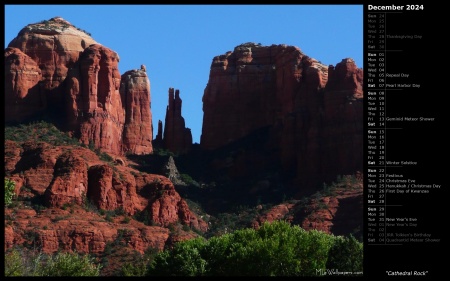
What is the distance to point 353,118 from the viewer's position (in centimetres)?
13475

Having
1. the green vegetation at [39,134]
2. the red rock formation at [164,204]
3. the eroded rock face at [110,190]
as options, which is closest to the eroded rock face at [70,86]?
the green vegetation at [39,134]

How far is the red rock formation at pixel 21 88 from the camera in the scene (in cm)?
13812

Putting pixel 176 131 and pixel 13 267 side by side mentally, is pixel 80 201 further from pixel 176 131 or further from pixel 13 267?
pixel 13 267

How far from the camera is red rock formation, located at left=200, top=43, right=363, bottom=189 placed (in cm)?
13538

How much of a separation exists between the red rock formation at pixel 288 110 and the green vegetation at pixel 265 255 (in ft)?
208

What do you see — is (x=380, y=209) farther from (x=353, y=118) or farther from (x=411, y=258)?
(x=353, y=118)

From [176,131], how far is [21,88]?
2395 cm

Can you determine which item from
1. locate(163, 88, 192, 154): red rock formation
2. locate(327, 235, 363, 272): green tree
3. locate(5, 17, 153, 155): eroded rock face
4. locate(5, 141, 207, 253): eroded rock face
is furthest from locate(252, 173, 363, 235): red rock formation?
locate(327, 235, 363, 272): green tree

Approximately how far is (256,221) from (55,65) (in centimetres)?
3628

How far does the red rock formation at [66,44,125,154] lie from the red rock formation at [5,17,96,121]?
3.05 meters

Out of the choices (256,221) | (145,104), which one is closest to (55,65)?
(145,104)

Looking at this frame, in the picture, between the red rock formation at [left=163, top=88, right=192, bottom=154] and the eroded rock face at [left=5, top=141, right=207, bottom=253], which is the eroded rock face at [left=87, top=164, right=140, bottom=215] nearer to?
the eroded rock face at [left=5, top=141, right=207, bottom=253]

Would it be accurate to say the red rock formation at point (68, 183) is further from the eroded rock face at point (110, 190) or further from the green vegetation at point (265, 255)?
the green vegetation at point (265, 255)

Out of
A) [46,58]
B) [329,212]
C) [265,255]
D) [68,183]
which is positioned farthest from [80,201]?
[265,255]
